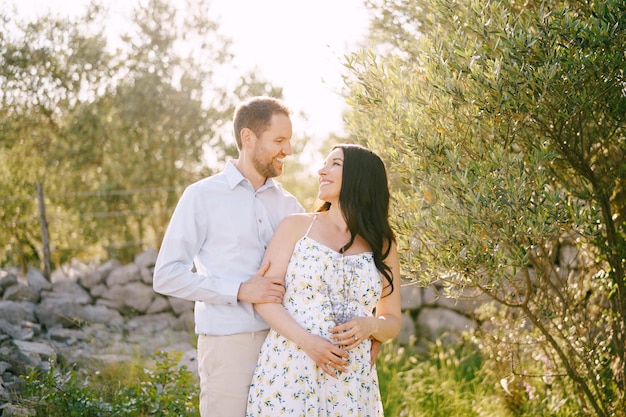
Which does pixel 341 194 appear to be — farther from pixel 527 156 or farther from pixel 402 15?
pixel 402 15

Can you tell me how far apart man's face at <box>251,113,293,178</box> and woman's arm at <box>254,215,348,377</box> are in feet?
1.20

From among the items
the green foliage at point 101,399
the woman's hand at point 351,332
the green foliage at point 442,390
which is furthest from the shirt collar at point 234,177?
the green foliage at point 442,390

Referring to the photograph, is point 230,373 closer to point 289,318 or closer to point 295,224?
point 289,318

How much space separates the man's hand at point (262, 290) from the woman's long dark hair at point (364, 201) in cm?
40

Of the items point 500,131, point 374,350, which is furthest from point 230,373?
point 500,131

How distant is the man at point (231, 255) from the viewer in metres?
3.61

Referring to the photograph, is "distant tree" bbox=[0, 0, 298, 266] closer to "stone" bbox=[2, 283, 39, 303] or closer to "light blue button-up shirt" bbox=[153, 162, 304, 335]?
"stone" bbox=[2, 283, 39, 303]

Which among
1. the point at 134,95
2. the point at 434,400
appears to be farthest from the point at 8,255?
the point at 434,400

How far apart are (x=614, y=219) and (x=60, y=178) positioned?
1107cm

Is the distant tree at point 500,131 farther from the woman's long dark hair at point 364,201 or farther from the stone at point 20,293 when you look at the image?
the stone at point 20,293

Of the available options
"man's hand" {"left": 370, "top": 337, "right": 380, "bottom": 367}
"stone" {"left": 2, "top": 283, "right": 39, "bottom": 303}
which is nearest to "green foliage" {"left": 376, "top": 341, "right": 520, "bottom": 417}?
"man's hand" {"left": 370, "top": 337, "right": 380, "bottom": 367}

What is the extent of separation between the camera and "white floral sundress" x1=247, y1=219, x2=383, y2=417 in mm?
3510

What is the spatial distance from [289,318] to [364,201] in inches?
28.9

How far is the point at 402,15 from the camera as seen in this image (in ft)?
18.8
